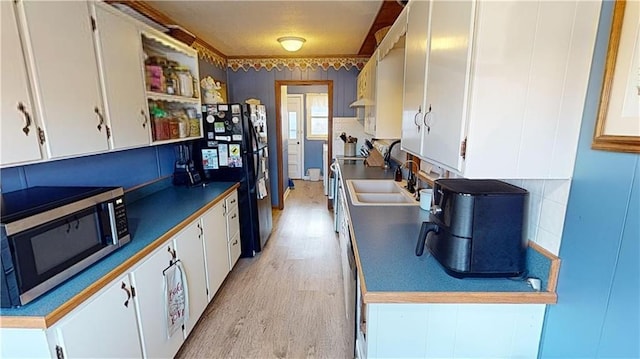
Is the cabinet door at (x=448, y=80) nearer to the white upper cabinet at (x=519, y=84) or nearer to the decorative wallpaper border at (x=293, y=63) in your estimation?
the white upper cabinet at (x=519, y=84)

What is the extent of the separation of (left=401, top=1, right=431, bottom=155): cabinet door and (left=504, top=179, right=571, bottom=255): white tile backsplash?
1.62 ft

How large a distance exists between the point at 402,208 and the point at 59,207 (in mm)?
1707

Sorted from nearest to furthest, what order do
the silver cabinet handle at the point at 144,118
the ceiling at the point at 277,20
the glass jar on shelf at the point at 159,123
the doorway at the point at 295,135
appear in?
the silver cabinet handle at the point at 144,118 → the glass jar on shelf at the point at 159,123 → the ceiling at the point at 277,20 → the doorway at the point at 295,135

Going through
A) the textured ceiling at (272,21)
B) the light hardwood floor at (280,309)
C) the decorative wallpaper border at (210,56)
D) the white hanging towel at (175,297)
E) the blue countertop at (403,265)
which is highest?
the textured ceiling at (272,21)

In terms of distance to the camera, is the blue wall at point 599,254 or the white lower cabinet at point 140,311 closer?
the blue wall at point 599,254

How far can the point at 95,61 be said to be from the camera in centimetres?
158

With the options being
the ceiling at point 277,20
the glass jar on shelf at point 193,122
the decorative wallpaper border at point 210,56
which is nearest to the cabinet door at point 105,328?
the glass jar on shelf at point 193,122

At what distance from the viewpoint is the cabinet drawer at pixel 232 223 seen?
108 inches

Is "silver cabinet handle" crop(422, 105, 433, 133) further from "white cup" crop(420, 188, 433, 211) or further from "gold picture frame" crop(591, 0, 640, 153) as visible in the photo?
"white cup" crop(420, 188, 433, 211)

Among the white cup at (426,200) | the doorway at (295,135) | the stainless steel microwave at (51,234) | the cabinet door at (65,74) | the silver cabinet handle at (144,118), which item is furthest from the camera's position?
the doorway at (295,135)

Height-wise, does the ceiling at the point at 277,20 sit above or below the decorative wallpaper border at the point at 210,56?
above

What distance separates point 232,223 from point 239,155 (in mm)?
660

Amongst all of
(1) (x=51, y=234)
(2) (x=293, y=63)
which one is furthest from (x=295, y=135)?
(1) (x=51, y=234)

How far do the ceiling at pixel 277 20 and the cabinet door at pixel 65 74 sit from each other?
1165mm
